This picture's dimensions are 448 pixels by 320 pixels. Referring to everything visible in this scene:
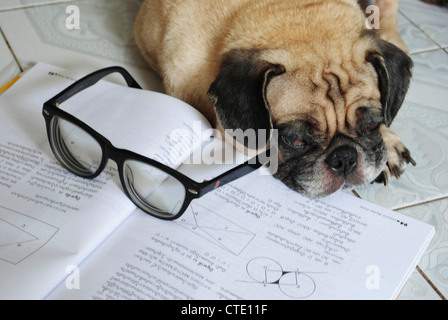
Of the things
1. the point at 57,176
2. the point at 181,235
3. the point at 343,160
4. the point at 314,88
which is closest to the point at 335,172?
the point at 343,160

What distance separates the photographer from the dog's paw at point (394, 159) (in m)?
0.92

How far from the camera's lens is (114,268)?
74 cm

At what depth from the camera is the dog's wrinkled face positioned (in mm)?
813

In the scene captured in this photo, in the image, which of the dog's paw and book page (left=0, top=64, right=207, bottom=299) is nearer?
book page (left=0, top=64, right=207, bottom=299)

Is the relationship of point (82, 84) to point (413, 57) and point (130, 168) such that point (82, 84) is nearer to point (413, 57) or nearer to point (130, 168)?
point (130, 168)

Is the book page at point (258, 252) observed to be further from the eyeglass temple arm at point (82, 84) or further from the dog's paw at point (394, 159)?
the eyeglass temple arm at point (82, 84)

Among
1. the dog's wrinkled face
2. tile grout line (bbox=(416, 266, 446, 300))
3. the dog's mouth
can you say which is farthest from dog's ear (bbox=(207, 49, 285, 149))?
tile grout line (bbox=(416, 266, 446, 300))

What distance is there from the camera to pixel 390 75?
85 centimetres

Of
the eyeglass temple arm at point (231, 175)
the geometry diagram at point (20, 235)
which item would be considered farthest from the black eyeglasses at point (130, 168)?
the geometry diagram at point (20, 235)

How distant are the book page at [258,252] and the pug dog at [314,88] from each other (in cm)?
7

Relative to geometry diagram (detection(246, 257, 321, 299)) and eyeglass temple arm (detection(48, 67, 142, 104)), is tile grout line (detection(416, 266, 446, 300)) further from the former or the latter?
eyeglass temple arm (detection(48, 67, 142, 104))

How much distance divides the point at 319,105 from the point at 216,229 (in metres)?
0.28

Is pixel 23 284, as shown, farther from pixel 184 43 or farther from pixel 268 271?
pixel 184 43
